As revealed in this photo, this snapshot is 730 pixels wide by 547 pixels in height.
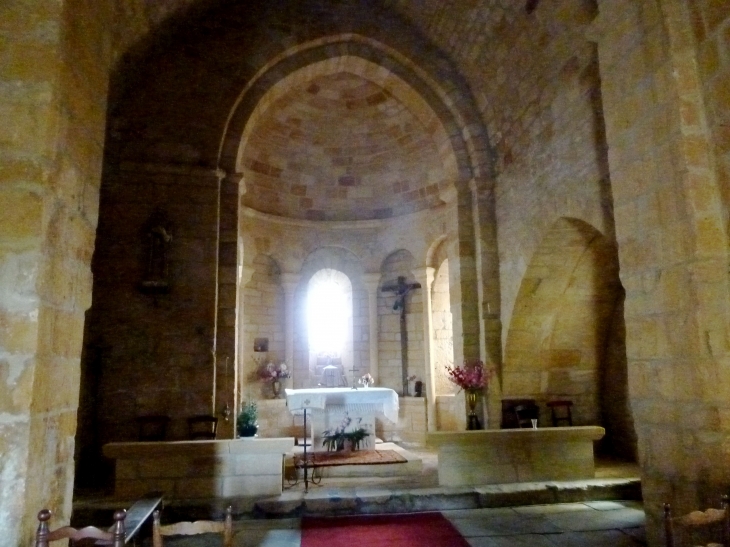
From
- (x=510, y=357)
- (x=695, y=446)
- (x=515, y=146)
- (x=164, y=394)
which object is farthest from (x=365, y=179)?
(x=695, y=446)

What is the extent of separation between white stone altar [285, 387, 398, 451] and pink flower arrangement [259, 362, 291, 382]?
1.86 metres

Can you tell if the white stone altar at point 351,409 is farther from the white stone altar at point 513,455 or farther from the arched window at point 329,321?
the arched window at point 329,321

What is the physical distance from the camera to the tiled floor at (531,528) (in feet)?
14.4

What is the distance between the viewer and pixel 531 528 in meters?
4.77

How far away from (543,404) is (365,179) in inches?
222

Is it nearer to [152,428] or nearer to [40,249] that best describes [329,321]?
[152,428]

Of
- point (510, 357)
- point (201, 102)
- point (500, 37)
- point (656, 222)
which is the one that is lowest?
point (510, 357)

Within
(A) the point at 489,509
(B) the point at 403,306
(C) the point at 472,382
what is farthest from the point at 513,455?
(B) the point at 403,306

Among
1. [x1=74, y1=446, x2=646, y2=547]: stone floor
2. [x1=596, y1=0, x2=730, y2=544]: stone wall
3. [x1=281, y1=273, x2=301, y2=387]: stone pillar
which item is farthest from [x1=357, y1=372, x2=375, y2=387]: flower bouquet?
[x1=596, y1=0, x2=730, y2=544]: stone wall

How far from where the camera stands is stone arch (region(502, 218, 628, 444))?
22.3 ft

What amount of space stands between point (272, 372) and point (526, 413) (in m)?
4.49

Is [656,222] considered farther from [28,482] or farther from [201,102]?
[201,102]

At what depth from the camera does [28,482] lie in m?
2.33

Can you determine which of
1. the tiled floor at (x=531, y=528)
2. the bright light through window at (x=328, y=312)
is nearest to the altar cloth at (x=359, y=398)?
Answer: the tiled floor at (x=531, y=528)
